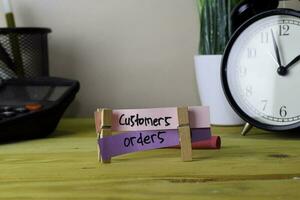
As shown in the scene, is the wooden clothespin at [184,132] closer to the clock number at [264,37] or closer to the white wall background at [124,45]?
the clock number at [264,37]

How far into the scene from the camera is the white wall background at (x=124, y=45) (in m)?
0.98

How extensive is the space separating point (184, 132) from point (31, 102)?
12.9 inches

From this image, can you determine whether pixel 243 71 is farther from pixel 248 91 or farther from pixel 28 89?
pixel 28 89

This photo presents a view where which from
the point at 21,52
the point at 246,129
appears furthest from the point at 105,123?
the point at 21,52

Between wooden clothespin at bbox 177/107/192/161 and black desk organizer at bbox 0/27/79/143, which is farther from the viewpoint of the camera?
black desk organizer at bbox 0/27/79/143

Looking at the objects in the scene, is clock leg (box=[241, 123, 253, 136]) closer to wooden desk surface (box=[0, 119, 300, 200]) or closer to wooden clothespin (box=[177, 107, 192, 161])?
wooden desk surface (box=[0, 119, 300, 200])

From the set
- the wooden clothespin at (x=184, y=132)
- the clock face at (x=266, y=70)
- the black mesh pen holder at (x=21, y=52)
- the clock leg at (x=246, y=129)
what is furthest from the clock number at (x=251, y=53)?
the black mesh pen holder at (x=21, y=52)

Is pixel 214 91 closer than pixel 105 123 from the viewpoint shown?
No

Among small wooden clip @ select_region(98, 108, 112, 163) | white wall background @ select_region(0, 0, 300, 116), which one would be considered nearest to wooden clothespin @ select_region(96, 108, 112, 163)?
small wooden clip @ select_region(98, 108, 112, 163)

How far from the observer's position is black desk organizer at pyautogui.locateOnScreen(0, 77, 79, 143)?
70 centimetres

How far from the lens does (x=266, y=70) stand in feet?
2.32

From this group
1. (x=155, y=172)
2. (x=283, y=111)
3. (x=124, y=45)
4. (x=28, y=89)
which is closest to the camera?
(x=155, y=172)

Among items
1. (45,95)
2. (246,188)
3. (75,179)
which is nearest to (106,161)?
(75,179)

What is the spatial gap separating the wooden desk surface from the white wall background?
0.32m
